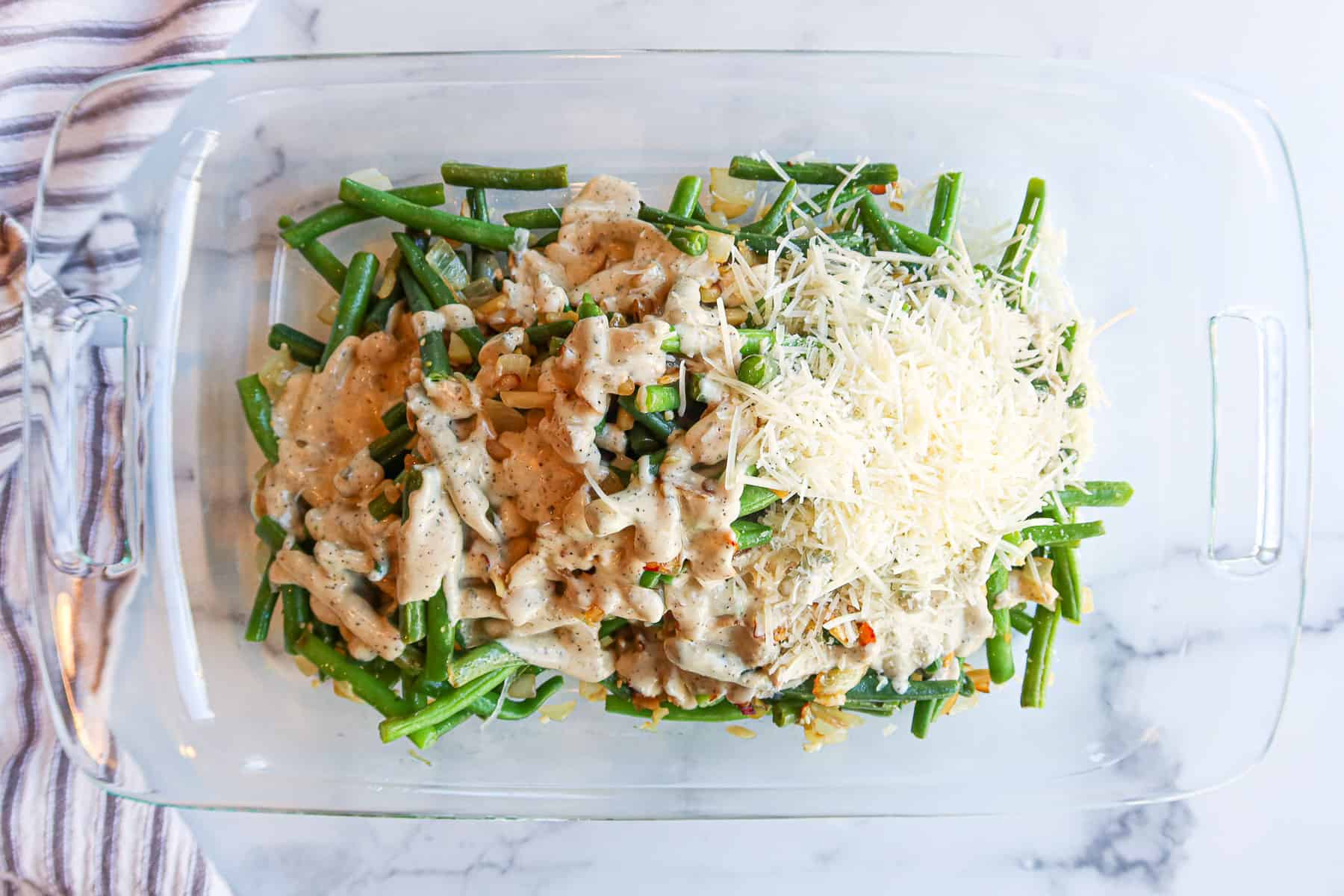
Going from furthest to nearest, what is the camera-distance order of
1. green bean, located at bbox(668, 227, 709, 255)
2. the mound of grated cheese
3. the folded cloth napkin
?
the folded cloth napkin
green bean, located at bbox(668, 227, 709, 255)
the mound of grated cheese

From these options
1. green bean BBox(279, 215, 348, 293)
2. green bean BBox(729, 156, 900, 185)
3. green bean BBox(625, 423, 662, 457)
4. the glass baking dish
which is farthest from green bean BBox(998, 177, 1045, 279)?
green bean BBox(279, 215, 348, 293)

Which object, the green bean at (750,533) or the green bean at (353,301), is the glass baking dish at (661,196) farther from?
the green bean at (750,533)

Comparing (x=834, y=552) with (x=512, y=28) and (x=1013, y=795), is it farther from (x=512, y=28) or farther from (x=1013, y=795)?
(x=512, y=28)

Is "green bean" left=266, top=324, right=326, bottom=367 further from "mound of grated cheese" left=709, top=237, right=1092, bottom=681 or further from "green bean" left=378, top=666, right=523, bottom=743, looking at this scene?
"mound of grated cheese" left=709, top=237, right=1092, bottom=681

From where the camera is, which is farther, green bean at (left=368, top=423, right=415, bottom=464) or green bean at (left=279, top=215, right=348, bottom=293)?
green bean at (left=279, top=215, right=348, bottom=293)

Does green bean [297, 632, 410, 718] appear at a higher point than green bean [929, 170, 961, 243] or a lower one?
lower

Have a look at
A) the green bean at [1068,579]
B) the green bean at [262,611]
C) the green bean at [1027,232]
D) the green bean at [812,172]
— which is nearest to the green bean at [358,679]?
the green bean at [262,611]
